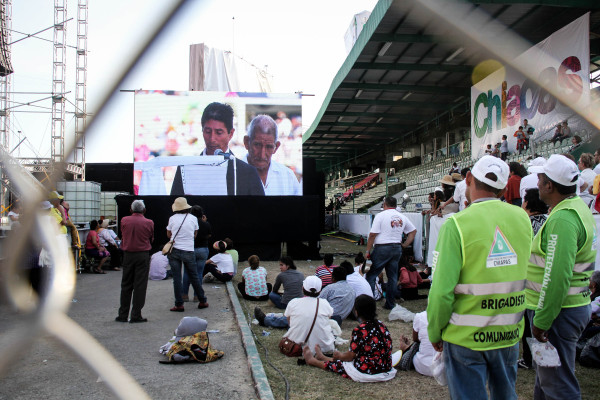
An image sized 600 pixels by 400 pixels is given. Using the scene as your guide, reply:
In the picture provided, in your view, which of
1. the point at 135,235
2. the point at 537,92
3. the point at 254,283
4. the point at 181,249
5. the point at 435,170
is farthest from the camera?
the point at 435,170

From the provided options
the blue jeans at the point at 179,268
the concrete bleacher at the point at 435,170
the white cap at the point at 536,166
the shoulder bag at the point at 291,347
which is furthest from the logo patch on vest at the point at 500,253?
the concrete bleacher at the point at 435,170

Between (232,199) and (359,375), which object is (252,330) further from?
(232,199)

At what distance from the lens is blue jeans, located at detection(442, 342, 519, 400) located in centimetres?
229

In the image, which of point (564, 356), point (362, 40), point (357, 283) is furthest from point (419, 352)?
point (362, 40)

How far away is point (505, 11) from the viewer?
15.3 m

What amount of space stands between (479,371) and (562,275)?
869mm

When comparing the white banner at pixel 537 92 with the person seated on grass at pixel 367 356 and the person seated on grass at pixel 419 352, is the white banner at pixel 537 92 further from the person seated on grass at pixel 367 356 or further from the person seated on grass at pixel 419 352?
the person seated on grass at pixel 367 356

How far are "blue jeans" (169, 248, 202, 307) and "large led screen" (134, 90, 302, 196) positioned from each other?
272 inches

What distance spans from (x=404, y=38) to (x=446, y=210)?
34.5 ft

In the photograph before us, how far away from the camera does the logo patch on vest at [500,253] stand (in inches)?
91.6

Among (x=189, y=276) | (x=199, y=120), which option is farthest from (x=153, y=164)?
(x=189, y=276)

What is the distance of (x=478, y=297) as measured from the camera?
7.58 feet

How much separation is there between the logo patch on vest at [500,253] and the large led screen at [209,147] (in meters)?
12.2

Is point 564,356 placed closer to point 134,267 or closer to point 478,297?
point 478,297
